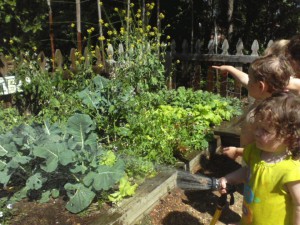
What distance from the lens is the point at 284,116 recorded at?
1.71 m

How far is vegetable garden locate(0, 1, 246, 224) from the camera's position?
102 inches

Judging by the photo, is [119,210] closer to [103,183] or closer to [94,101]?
[103,183]

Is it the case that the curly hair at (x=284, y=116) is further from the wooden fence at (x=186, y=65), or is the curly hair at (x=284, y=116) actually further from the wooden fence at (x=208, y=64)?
the wooden fence at (x=208, y=64)

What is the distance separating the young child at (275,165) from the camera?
1724 millimetres

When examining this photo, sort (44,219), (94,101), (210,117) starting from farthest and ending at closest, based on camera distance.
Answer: (210,117), (94,101), (44,219)

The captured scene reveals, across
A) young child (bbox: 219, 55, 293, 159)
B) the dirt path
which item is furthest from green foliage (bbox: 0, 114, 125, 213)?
young child (bbox: 219, 55, 293, 159)

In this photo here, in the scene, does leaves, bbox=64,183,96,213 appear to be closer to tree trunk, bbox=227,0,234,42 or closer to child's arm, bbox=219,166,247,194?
child's arm, bbox=219,166,247,194

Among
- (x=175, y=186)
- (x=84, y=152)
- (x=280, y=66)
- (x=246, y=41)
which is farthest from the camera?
(x=246, y=41)

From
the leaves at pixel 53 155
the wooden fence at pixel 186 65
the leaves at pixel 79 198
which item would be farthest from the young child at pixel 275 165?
→ the wooden fence at pixel 186 65

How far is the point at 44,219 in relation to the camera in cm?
247

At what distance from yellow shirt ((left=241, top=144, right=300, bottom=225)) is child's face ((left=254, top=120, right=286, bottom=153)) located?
0.29 ft

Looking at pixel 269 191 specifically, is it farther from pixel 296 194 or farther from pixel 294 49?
pixel 294 49

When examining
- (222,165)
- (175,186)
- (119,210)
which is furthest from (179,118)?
(119,210)

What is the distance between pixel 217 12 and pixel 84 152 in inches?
305
